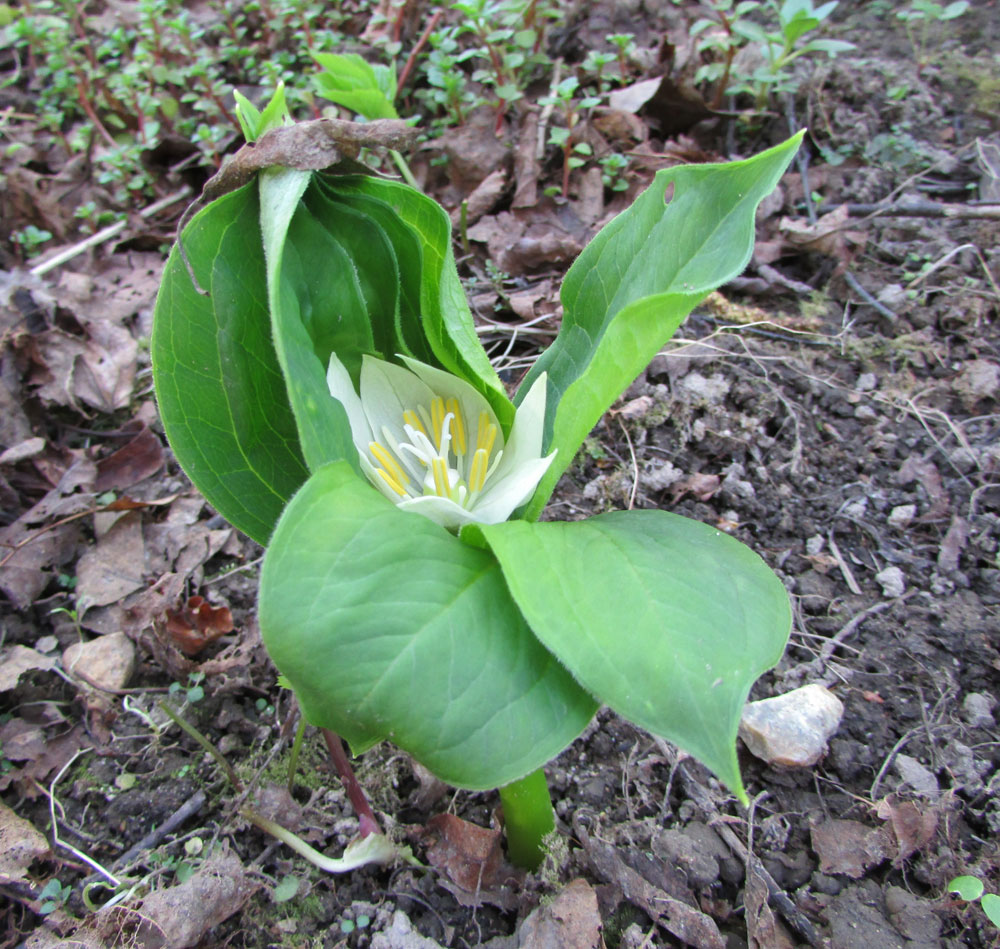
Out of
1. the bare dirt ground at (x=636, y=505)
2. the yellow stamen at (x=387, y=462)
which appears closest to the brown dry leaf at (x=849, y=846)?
the bare dirt ground at (x=636, y=505)

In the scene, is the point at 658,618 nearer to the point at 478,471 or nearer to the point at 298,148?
the point at 478,471

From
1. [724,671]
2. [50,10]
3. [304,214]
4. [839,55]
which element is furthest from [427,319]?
[50,10]

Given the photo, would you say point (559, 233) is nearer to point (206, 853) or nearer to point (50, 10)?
point (206, 853)

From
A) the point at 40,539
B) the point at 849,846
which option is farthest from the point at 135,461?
the point at 849,846

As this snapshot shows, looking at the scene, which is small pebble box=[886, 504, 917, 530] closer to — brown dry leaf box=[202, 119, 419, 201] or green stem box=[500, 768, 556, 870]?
green stem box=[500, 768, 556, 870]

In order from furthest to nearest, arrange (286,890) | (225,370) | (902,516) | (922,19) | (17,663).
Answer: (922,19)
(902,516)
(17,663)
(286,890)
(225,370)

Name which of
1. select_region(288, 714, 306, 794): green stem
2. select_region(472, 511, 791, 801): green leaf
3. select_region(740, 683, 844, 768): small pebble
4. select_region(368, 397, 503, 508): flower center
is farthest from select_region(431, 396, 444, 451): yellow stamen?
select_region(740, 683, 844, 768): small pebble

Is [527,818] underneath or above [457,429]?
→ underneath
